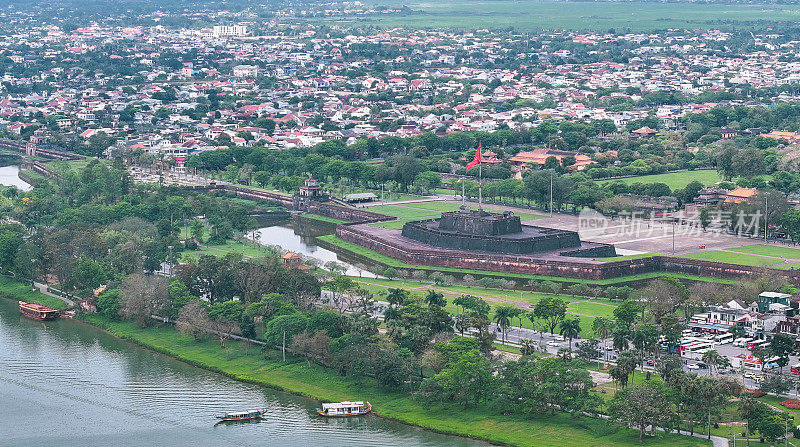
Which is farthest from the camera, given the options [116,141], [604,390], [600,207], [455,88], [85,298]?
[455,88]

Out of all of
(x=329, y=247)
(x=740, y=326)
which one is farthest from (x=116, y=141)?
(x=740, y=326)

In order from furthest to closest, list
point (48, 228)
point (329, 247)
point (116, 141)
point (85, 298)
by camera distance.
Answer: point (116, 141), point (329, 247), point (48, 228), point (85, 298)

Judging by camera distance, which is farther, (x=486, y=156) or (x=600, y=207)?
(x=486, y=156)

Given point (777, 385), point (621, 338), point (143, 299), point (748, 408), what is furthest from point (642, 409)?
point (143, 299)

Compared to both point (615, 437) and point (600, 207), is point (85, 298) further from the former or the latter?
point (600, 207)

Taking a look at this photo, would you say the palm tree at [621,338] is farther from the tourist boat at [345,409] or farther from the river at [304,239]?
the river at [304,239]

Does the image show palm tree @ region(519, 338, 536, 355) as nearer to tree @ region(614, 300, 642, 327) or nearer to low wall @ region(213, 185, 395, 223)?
tree @ region(614, 300, 642, 327)

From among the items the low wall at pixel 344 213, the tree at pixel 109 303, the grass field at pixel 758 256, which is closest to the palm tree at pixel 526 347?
the tree at pixel 109 303
